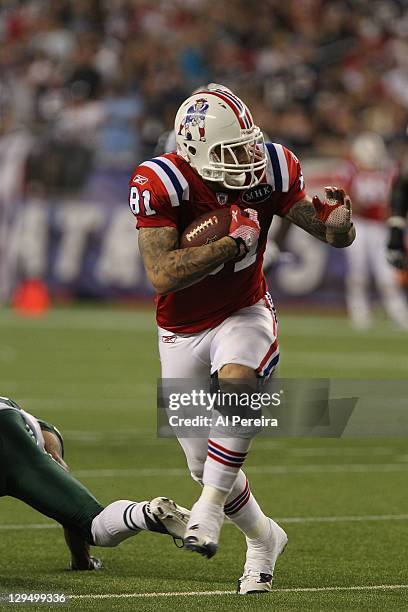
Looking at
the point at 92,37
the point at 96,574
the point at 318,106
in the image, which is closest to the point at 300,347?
the point at 318,106

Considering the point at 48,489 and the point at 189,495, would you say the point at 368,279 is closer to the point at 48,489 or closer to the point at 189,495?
the point at 189,495

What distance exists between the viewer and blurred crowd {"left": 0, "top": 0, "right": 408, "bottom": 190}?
1928 cm

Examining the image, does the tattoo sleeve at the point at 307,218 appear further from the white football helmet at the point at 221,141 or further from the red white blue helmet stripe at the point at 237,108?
the red white blue helmet stripe at the point at 237,108

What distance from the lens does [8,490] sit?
5.16 metres

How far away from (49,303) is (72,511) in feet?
48.8

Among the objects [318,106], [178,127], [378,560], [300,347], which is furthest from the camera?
[318,106]

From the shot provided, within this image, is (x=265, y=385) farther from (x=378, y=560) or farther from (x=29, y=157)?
(x=29, y=157)

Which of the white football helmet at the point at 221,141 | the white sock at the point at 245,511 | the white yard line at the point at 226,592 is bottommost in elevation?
the white yard line at the point at 226,592

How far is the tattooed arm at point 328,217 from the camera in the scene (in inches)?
210

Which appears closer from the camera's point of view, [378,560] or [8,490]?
[8,490]

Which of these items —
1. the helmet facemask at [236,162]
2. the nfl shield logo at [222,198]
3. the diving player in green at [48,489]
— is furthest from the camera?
the nfl shield logo at [222,198]

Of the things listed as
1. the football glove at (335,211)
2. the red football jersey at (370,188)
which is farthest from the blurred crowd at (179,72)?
the football glove at (335,211)

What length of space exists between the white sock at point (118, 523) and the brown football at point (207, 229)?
94 cm

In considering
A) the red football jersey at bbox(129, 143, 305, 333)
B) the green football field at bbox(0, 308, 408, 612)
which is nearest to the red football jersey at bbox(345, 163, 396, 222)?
the green football field at bbox(0, 308, 408, 612)
